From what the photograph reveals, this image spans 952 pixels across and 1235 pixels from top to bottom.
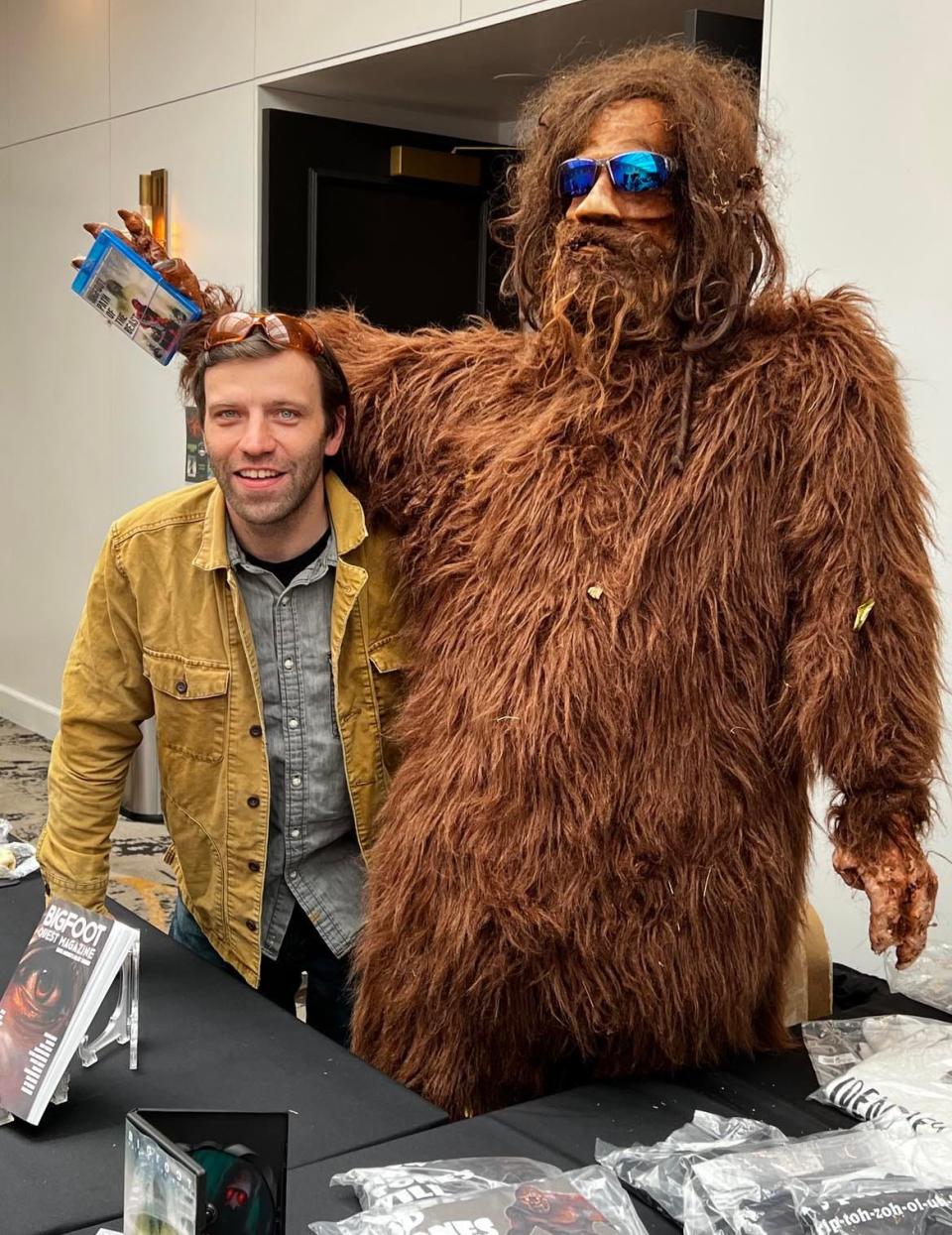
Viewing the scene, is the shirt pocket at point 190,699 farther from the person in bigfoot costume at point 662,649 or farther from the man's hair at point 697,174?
the man's hair at point 697,174

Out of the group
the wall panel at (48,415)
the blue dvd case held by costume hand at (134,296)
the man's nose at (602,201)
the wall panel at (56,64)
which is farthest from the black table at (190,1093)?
the wall panel at (56,64)

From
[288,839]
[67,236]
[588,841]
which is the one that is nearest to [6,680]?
[67,236]

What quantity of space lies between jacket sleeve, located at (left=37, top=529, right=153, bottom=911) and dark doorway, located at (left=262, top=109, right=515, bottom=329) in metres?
2.57

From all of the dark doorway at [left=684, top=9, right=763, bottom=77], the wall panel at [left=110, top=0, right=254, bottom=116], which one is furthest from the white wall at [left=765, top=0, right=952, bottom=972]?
the wall panel at [left=110, top=0, right=254, bottom=116]

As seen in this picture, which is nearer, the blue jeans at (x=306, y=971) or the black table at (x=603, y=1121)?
the black table at (x=603, y=1121)

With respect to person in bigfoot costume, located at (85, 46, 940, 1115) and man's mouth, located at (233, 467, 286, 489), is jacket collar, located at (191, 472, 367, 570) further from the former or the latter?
person in bigfoot costume, located at (85, 46, 940, 1115)

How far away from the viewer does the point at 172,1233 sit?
38.8 inches

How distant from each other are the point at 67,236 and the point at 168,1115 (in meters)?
4.94

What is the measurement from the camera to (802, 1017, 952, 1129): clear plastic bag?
1464 mm

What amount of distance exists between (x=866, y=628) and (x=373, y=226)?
11.0ft

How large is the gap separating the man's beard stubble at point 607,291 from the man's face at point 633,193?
0.5 inches

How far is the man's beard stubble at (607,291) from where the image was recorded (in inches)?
61.5

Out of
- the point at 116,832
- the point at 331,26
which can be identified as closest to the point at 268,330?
the point at 331,26

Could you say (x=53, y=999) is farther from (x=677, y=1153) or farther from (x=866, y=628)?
(x=866, y=628)
